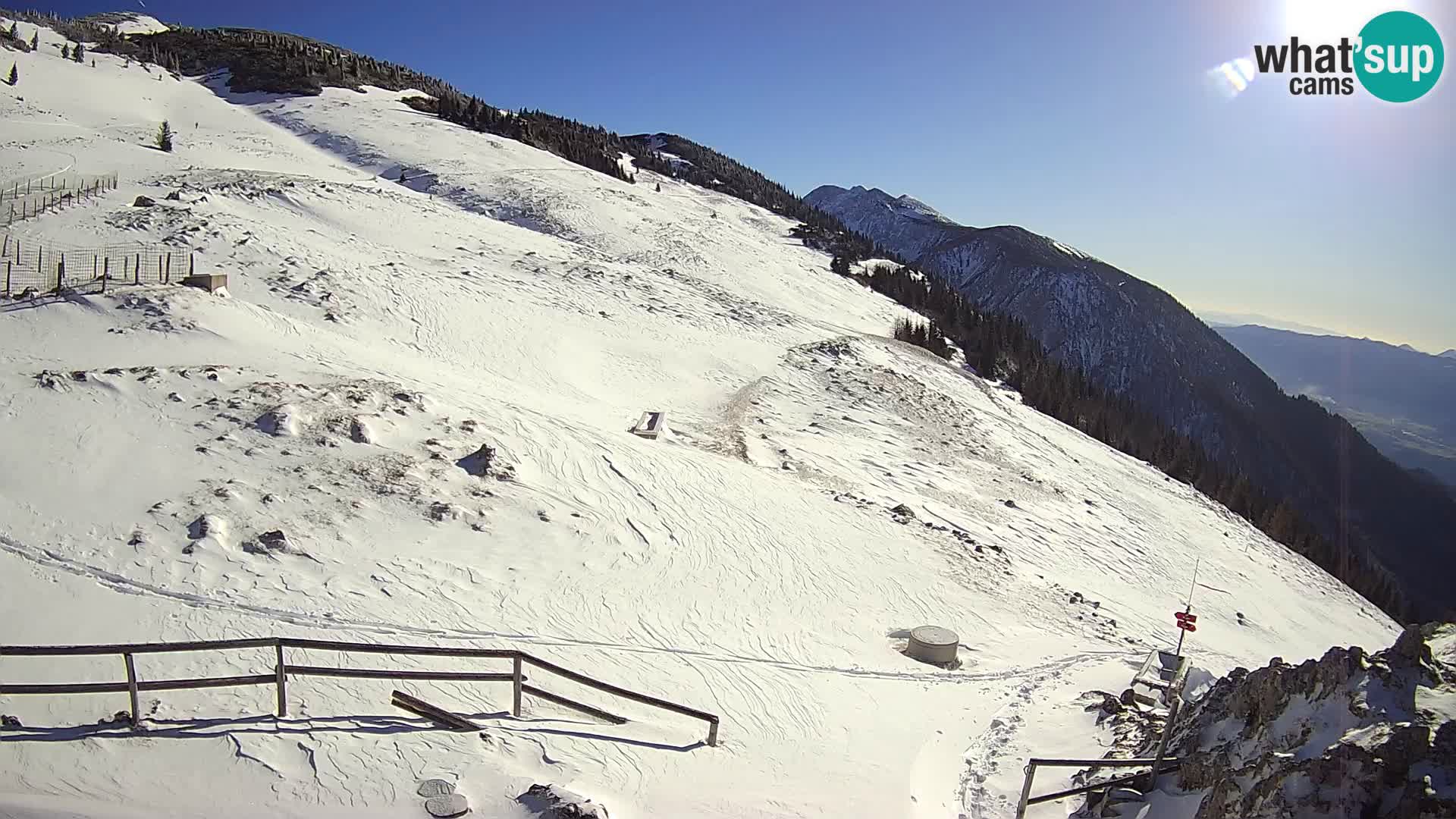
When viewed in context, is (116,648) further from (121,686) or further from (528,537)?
(528,537)

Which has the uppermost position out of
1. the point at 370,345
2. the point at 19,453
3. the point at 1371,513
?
the point at 370,345

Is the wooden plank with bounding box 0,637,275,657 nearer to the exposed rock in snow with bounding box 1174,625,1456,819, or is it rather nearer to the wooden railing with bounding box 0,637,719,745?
the wooden railing with bounding box 0,637,719,745

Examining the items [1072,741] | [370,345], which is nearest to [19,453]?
[370,345]

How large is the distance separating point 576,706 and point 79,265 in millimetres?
22216

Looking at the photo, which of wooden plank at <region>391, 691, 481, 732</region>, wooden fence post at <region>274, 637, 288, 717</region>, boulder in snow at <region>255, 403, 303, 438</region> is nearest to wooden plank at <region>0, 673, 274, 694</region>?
wooden fence post at <region>274, 637, 288, 717</region>

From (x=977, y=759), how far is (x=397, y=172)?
49034mm

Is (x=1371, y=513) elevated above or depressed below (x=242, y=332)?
below

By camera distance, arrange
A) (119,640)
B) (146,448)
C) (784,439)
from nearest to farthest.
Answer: (119,640), (146,448), (784,439)

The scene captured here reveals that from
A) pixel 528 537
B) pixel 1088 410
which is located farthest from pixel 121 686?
pixel 1088 410

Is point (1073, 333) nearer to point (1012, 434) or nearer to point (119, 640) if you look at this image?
point (1012, 434)

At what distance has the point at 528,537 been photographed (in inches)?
571

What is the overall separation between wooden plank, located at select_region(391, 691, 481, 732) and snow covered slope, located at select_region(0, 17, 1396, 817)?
0.14 metres

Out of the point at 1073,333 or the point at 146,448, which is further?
the point at 1073,333

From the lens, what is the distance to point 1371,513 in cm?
10488
